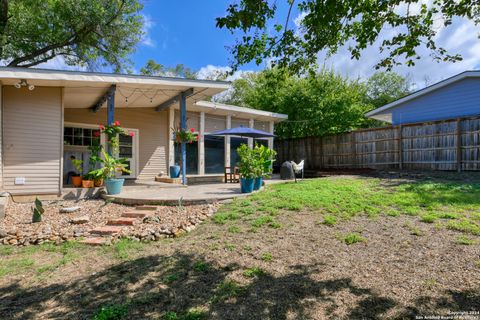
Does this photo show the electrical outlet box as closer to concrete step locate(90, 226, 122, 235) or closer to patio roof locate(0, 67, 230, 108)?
patio roof locate(0, 67, 230, 108)

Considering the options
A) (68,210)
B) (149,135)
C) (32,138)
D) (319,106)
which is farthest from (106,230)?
(319,106)

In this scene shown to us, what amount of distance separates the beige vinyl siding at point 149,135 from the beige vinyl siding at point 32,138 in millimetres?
2730

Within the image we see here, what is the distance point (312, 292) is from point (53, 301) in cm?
240

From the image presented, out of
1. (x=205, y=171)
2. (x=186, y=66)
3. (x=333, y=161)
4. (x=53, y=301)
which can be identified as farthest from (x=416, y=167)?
(x=186, y=66)

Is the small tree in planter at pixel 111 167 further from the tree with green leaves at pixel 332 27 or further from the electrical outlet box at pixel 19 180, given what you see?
the tree with green leaves at pixel 332 27

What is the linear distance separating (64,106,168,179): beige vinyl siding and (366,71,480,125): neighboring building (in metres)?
10.6

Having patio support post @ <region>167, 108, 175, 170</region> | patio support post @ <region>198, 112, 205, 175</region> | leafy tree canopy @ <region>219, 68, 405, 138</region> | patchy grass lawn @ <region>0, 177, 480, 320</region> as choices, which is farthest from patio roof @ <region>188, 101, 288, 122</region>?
patchy grass lawn @ <region>0, 177, 480, 320</region>

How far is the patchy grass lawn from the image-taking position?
92.1 inches

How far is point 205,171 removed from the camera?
11.3 metres

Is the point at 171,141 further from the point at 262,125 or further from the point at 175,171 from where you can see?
the point at 262,125

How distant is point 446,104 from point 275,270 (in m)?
11.8

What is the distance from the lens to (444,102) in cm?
1118

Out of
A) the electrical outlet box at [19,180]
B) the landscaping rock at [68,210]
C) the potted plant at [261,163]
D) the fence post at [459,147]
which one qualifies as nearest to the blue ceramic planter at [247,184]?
the potted plant at [261,163]

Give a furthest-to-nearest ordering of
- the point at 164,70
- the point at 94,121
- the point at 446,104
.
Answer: the point at 164,70 → the point at 446,104 → the point at 94,121
